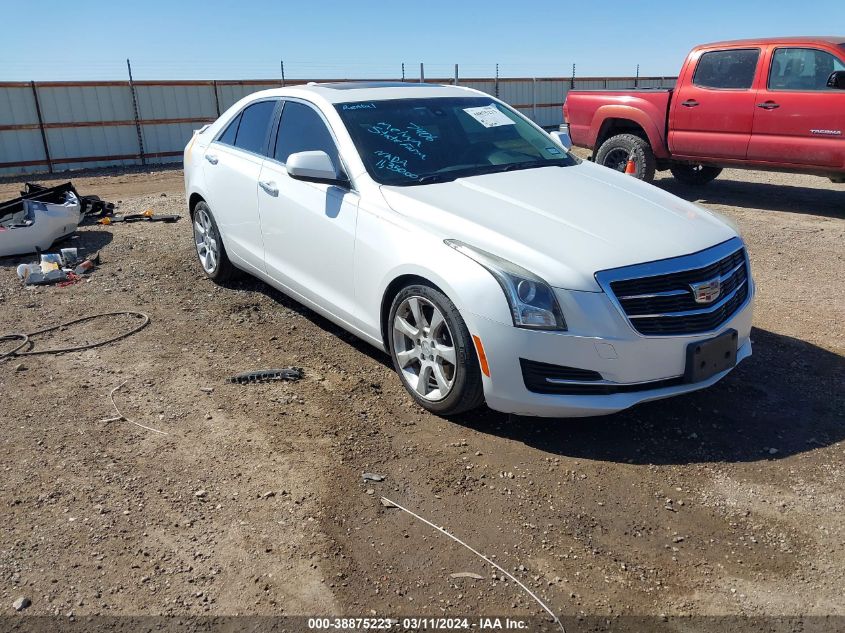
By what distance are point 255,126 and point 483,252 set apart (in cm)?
268

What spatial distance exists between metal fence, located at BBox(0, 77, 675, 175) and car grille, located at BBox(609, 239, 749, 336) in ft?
46.2

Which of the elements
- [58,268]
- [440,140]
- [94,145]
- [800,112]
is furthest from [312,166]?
[94,145]

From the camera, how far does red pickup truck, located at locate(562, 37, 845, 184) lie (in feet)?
27.9

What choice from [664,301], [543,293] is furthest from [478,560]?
[664,301]

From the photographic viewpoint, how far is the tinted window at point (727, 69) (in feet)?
30.1

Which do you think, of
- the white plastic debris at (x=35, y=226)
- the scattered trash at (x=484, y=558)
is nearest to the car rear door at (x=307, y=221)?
the scattered trash at (x=484, y=558)

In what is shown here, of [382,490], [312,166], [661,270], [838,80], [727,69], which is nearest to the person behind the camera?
[382,490]

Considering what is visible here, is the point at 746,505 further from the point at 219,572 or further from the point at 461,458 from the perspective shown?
the point at 219,572

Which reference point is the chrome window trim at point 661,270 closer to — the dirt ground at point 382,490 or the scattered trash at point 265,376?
the dirt ground at point 382,490

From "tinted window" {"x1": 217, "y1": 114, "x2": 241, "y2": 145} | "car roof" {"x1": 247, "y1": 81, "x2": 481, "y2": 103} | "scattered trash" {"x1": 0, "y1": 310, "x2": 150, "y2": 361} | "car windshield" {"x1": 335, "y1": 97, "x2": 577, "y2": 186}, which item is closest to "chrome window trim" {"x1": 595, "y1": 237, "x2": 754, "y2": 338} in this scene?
"car windshield" {"x1": 335, "y1": 97, "x2": 577, "y2": 186}

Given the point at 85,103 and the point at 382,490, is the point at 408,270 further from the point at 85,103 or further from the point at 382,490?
the point at 85,103

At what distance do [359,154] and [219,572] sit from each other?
2.51 metres

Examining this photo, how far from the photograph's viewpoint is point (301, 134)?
4848mm

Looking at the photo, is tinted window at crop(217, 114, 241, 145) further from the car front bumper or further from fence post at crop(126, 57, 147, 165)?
fence post at crop(126, 57, 147, 165)
